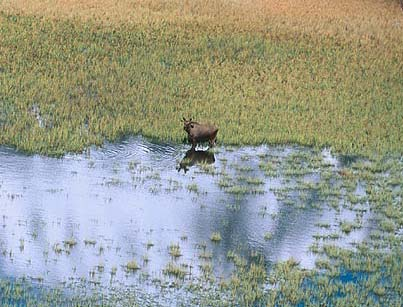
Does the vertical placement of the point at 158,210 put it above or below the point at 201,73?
below

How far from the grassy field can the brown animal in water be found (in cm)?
69

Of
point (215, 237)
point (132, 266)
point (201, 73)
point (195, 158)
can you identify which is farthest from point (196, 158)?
point (201, 73)

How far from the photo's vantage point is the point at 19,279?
1176 centimetres

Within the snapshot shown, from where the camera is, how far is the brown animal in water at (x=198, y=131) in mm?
18203

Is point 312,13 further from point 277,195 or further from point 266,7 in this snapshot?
point 277,195

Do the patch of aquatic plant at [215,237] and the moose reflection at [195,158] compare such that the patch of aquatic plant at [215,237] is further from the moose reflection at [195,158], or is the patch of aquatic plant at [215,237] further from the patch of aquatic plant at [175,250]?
the moose reflection at [195,158]

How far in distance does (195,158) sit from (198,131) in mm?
607

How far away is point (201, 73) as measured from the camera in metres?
24.1

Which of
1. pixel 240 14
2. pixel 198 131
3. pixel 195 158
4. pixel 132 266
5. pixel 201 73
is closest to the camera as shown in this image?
pixel 132 266

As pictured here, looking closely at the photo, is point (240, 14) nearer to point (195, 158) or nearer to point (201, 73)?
point (201, 73)

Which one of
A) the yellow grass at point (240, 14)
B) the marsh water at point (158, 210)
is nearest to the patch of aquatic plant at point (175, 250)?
the marsh water at point (158, 210)

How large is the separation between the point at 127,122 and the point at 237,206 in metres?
5.02

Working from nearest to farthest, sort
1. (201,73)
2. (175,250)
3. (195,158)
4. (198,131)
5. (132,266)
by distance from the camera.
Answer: (132,266) < (175,250) < (195,158) < (198,131) < (201,73)

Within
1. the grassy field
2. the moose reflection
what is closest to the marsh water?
the moose reflection
